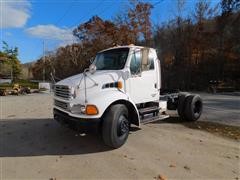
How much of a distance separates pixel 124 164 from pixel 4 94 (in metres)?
19.4

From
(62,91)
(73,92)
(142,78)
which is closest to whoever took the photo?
(73,92)

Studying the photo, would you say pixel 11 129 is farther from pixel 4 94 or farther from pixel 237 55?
pixel 237 55

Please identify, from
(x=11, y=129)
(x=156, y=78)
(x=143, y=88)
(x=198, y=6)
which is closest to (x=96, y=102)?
(x=143, y=88)

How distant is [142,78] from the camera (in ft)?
19.4

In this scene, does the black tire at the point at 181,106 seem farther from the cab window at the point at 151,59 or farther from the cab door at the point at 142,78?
the cab window at the point at 151,59

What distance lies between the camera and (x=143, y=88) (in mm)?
5961

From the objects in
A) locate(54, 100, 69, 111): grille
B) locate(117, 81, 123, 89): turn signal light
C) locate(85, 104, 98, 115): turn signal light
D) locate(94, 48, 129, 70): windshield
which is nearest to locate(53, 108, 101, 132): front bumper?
locate(85, 104, 98, 115): turn signal light

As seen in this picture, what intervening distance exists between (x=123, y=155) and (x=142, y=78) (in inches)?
83.7

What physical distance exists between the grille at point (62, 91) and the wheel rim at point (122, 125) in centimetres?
121

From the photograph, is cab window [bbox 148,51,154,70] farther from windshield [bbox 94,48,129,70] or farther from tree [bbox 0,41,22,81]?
tree [bbox 0,41,22,81]

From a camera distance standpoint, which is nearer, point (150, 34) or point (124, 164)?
point (124, 164)

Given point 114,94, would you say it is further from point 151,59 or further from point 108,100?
point 151,59

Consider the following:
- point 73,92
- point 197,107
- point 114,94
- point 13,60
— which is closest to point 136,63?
point 114,94

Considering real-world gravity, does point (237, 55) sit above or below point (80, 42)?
below
